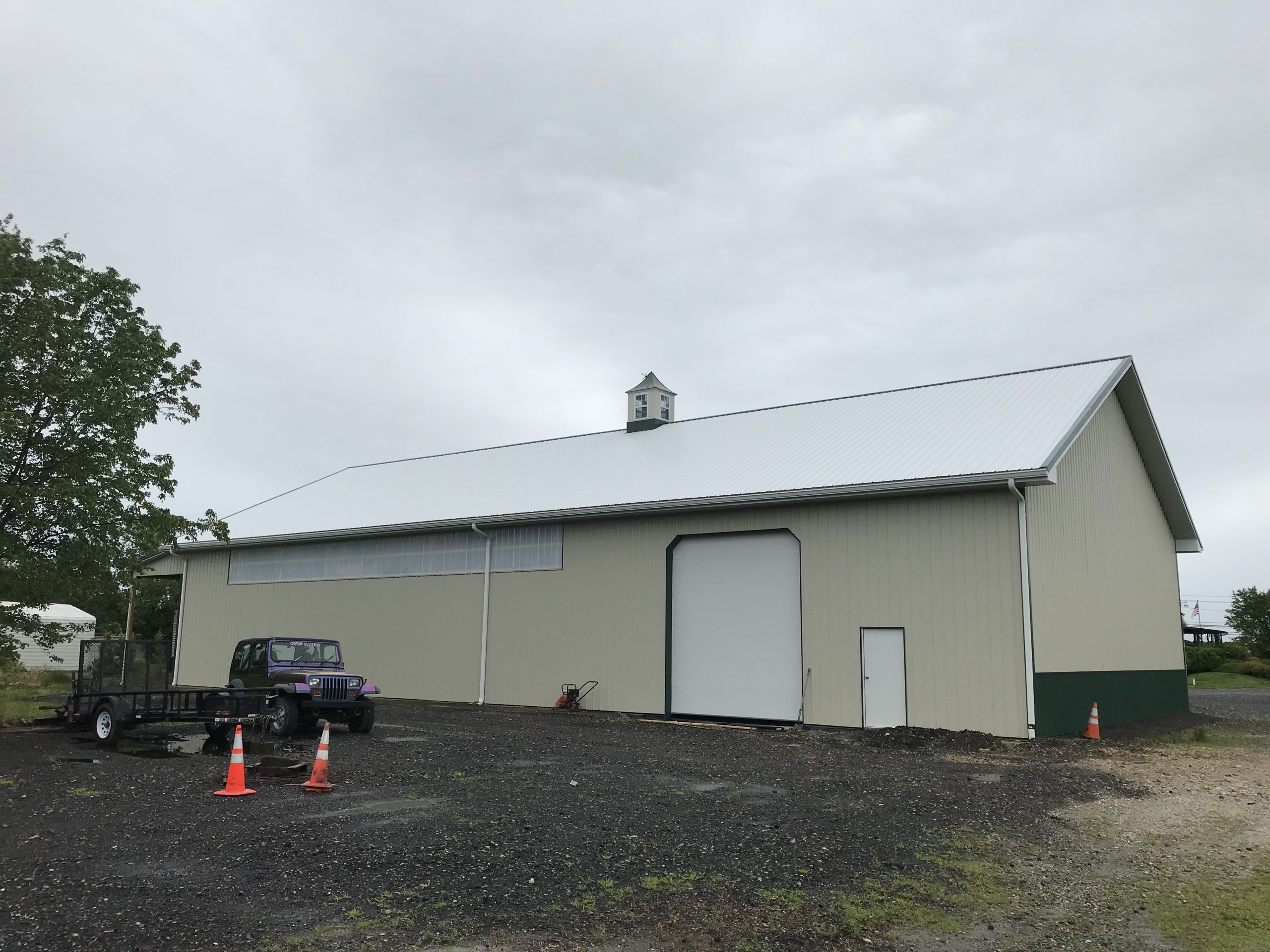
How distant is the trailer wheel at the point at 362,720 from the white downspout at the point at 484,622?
7263 mm

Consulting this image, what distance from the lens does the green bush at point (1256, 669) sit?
45344 millimetres

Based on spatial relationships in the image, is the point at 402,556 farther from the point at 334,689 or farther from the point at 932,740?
the point at 932,740

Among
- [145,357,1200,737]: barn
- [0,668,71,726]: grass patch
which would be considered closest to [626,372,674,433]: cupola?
[145,357,1200,737]: barn

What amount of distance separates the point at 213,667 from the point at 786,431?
19365 mm

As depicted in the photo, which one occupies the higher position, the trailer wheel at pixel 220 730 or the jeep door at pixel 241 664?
the jeep door at pixel 241 664

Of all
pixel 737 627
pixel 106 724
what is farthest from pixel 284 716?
pixel 737 627

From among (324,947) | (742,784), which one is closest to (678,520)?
(742,784)

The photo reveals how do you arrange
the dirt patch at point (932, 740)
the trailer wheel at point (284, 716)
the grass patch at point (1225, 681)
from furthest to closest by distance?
the grass patch at point (1225, 681) → the trailer wheel at point (284, 716) → the dirt patch at point (932, 740)

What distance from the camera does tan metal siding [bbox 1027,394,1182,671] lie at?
1788 cm

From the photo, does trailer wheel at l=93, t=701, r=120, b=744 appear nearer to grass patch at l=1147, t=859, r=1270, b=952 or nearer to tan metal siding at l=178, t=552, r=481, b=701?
tan metal siding at l=178, t=552, r=481, b=701

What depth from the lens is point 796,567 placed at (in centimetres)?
1969

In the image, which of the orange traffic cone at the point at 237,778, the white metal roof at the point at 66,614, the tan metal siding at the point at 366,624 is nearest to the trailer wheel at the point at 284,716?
the orange traffic cone at the point at 237,778

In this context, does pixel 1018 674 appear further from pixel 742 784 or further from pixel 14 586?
pixel 14 586

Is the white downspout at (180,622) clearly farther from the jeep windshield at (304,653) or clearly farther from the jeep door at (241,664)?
the jeep windshield at (304,653)
